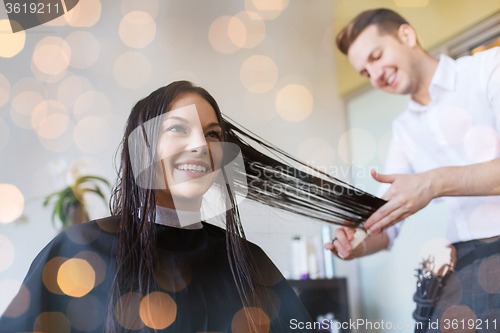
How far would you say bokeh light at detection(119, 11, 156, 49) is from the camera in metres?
1.04

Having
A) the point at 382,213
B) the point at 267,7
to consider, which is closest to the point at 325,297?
the point at 382,213

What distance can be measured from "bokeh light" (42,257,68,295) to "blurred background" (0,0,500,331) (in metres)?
0.38

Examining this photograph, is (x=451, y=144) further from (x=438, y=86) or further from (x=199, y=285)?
(x=199, y=285)

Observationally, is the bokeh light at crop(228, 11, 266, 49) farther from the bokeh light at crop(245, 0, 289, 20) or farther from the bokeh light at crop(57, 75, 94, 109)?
the bokeh light at crop(57, 75, 94, 109)

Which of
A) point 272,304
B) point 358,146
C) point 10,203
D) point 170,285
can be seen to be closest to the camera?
point 170,285

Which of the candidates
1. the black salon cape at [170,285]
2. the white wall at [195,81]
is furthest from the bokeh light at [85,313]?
the white wall at [195,81]

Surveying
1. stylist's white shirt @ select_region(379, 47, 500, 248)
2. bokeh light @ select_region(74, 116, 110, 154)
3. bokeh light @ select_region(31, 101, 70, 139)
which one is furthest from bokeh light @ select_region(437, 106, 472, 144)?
bokeh light @ select_region(31, 101, 70, 139)

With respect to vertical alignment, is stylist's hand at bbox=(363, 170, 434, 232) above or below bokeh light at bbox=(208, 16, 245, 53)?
below

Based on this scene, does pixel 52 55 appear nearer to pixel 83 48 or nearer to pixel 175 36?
pixel 83 48

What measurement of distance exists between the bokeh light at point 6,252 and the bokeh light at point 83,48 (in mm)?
528

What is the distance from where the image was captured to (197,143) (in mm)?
732

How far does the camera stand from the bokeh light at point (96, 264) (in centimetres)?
59

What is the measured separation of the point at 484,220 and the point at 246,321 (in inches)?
30.4

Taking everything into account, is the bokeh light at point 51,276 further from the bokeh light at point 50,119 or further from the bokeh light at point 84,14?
the bokeh light at point 84,14
